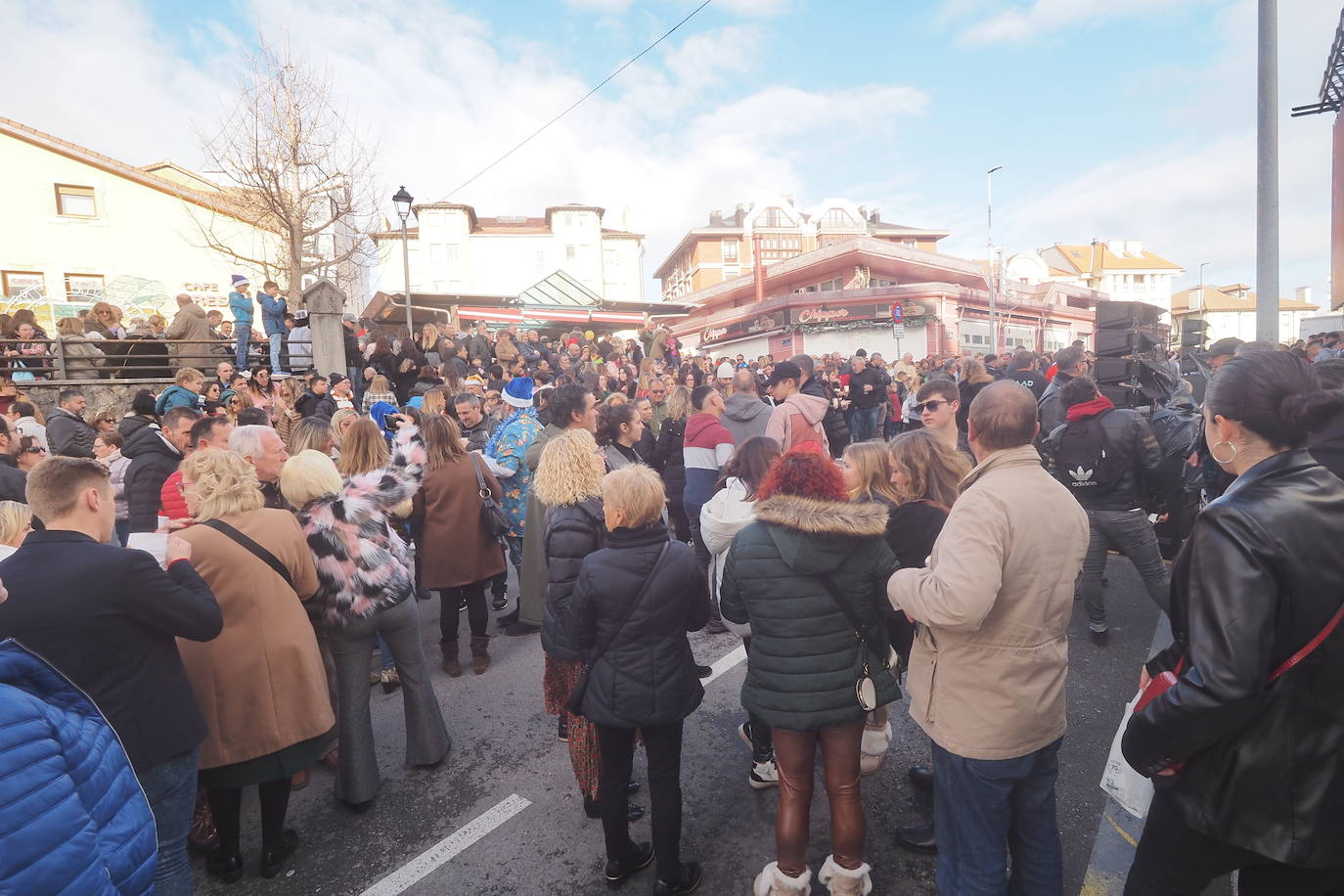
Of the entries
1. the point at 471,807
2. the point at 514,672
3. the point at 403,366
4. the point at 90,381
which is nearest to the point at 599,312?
the point at 403,366

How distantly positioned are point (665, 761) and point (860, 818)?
83 cm

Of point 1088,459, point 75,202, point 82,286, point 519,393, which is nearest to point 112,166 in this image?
point 75,202

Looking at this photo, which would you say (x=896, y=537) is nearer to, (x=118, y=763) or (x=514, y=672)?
(x=118, y=763)

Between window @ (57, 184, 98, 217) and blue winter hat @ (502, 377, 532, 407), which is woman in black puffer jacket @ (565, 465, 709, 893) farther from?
window @ (57, 184, 98, 217)

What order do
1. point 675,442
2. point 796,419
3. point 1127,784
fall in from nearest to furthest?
point 1127,784
point 796,419
point 675,442

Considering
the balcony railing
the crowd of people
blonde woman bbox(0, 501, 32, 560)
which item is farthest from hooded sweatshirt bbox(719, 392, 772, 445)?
the balcony railing

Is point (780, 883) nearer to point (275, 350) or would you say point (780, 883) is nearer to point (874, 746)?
point (874, 746)

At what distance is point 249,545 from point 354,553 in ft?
1.97

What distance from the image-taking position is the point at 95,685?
2.26 m

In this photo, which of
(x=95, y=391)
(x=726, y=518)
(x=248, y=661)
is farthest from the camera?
(x=95, y=391)

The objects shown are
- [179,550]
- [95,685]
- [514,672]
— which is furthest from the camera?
[514,672]

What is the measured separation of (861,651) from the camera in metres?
2.63

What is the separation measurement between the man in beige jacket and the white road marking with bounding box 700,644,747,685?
235cm

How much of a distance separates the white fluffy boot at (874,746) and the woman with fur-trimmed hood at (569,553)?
4.04 feet
